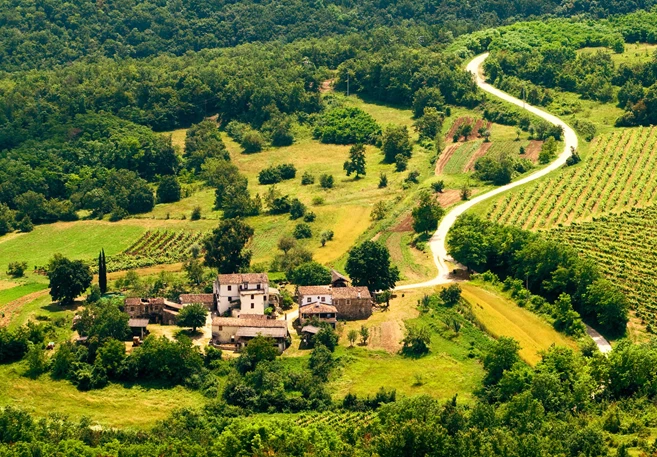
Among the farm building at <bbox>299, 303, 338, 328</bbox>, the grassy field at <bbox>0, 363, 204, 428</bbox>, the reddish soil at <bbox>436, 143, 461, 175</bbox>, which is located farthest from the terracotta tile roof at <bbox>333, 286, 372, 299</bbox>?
the reddish soil at <bbox>436, 143, 461, 175</bbox>

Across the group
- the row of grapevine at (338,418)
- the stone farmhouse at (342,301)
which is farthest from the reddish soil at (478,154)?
the row of grapevine at (338,418)

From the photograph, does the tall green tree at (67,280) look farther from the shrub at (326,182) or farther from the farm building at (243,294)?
the shrub at (326,182)

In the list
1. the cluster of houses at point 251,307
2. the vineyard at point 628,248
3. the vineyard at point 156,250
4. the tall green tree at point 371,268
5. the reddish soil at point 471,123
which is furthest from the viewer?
the reddish soil at point 471,123

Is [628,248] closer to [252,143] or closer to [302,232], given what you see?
[302,232]

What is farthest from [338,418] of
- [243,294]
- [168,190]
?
[168,190]

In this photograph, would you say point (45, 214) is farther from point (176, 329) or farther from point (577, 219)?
point (577, 219)

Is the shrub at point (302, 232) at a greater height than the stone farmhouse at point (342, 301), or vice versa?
the stone farmhouse at point (342, 301)

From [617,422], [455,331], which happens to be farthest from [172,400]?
[617,422]

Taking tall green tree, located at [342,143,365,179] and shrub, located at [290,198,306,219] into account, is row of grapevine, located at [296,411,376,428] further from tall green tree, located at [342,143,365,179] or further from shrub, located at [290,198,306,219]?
tall green tree, located at [342,143,365,179]
